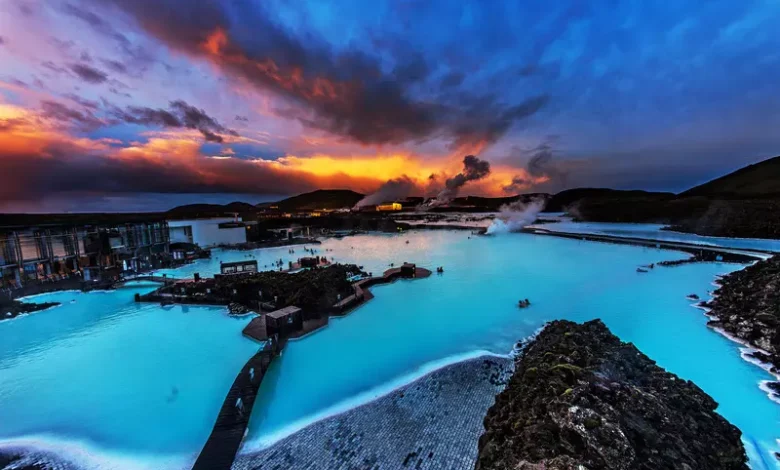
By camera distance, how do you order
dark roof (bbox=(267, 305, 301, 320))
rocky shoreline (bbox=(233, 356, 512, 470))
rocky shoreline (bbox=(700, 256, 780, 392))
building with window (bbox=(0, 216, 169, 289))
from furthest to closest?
building with window (bbox=(0, 216, 169, 289)) < dark roof (bbox=(267, 305, 301, 320)) < rocky shoreline (bbox=(700, 256, 780, 392)) < rocky shoreline (bbox=(233, 356, 512, 470))

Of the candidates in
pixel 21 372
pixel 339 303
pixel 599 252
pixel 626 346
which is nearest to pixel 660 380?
pixel 626 346

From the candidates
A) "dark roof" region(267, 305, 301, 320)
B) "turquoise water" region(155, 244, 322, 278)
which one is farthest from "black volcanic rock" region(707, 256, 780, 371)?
"turquoise water" region(155, 244, 322, 278)

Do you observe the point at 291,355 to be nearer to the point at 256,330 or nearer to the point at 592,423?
the point at 256,330

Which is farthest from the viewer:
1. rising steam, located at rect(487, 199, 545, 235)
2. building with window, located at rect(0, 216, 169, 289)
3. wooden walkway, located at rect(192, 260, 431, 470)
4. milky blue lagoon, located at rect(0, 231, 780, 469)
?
rising steam, located at rect(487, 199, 545, 235)

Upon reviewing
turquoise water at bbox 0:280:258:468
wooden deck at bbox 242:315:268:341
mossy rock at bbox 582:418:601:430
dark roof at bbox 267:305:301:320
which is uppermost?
mossy rock at bbox 582:418:601:430

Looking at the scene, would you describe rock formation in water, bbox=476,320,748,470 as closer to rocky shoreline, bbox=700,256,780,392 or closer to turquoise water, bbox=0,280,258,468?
rocky shoreline, bbox=700,256,780,392

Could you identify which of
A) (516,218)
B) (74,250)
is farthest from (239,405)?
(516,218)

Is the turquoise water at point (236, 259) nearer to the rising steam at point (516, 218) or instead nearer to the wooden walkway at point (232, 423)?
the wooden walkway at point (232, 423)

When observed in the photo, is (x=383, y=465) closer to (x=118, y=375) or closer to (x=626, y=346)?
(x=626, y=346)
